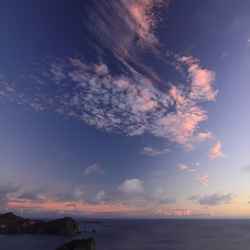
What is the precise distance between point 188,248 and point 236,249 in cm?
2387

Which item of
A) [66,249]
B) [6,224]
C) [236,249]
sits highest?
[6,224]

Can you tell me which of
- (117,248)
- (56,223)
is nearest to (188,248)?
(117,248)

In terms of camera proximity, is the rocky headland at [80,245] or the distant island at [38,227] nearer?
the rocky headland at [80,245]

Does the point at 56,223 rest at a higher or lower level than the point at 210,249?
higher

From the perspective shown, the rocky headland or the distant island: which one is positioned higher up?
the distant island

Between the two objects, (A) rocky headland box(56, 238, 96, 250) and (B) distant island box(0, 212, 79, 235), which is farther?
(B) distant island box(0, 212, 79, 235)

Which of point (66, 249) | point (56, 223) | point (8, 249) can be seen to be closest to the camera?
point (66, 249)

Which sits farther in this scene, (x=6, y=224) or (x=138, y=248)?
(x=6, y=224)

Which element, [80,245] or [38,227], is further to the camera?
[38,227]

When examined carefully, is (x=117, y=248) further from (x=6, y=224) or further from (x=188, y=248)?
(x=6, y=224)

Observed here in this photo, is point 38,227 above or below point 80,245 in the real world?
above

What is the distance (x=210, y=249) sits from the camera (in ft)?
295

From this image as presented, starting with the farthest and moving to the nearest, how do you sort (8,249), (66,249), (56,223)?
(56,223) < (8,249) < (66,249)

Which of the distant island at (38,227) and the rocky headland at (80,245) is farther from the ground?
the distant island at (38,227)
